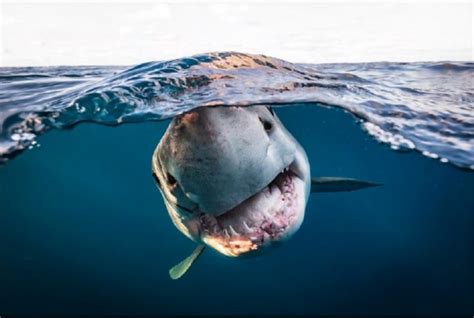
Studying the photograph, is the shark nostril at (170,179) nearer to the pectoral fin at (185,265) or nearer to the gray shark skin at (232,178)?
the gray shark skin at (232,178)

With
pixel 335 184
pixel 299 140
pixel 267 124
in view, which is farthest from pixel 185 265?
pixel 299 140

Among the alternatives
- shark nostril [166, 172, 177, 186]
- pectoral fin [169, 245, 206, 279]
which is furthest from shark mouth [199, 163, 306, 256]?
pectoral fin [169, 245, 206, 279]

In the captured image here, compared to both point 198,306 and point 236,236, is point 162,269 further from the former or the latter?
point 236,236

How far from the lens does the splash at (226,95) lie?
18.1 ft

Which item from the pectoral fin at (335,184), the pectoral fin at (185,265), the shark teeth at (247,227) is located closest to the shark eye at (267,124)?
the shark teeth at (247,227)

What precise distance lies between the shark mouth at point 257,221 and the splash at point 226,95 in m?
2.00

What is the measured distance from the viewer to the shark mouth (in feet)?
9.04

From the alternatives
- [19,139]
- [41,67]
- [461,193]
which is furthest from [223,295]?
[19,139]

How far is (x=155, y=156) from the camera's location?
319cm

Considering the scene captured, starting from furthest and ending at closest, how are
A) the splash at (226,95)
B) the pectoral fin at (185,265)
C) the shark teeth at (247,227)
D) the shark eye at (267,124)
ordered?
the splash at (226,95), the pectoral fin at (185,265), the shark eye at (267,124), the shark teeth at (247,227)

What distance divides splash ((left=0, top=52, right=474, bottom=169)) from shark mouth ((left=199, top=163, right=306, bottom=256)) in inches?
78.9

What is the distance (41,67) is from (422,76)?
8274 millimetres

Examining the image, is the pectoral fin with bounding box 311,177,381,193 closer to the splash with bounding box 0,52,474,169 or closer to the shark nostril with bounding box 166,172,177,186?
the splash with bounding box 0,52,474,169

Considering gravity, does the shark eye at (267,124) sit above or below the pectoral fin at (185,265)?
above
